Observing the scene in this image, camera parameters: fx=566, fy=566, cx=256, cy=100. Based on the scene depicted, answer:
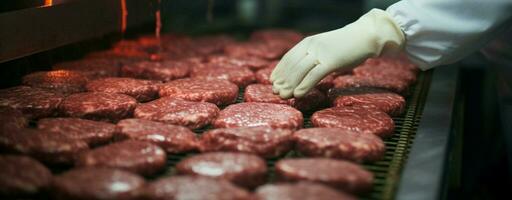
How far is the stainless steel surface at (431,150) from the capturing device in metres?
1.83

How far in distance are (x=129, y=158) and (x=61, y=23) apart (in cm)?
133

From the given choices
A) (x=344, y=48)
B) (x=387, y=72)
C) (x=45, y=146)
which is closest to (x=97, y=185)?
(x=45, y=146)

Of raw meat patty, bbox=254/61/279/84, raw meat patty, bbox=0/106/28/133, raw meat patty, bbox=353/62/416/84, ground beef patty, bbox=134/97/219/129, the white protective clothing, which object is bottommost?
raw meat patty, bbox=353/62/416/84

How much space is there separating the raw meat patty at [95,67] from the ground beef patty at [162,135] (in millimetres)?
993

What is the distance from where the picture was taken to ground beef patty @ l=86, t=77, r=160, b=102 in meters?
2.92

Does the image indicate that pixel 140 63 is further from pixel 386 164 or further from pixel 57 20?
pixel 386 164

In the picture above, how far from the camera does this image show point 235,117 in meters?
2.52

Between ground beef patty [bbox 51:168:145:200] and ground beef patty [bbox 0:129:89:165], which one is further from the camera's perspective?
ground beef patty [bbox 0:129:89:165]

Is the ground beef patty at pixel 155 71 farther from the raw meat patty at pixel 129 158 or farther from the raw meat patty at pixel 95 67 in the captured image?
the raw meat patty at pixel 129 158

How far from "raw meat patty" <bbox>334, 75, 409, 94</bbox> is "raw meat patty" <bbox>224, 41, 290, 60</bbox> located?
0.86m

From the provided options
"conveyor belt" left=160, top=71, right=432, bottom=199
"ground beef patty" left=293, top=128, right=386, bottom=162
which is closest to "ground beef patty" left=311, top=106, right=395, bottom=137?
"conveyor belt" left=160, top=71, right=432, bottom=199

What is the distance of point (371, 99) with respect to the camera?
2869 millimetres

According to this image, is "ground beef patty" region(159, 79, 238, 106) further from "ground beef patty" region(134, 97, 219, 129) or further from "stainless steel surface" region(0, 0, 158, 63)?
"stainless steel surface" region(0, 0, 158, 63)

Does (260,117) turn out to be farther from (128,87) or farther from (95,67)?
(95,67)
